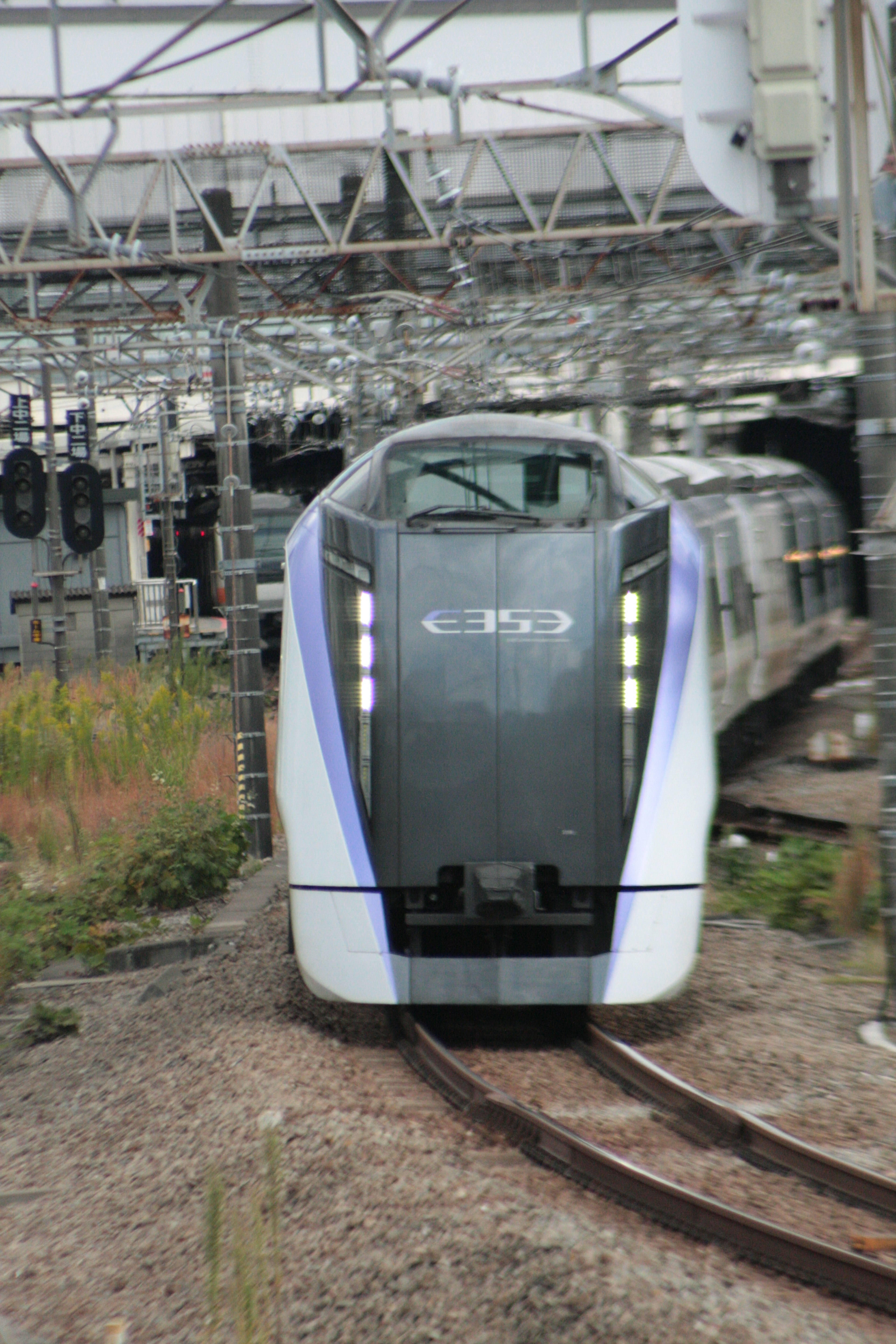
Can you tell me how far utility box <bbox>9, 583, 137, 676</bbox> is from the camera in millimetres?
28969

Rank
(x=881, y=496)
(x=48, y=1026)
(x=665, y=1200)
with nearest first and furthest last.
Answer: (x=665, y=1200), (x=881, y=496), (x=48, y=1026)

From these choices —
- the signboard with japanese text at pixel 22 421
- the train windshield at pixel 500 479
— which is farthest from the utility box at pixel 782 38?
the signboard with japanese text at pixel 22 421

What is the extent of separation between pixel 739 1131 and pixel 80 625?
25797 millimetres

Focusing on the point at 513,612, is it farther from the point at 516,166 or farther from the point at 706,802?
the point at 516,166

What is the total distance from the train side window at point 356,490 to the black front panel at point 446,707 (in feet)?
1.91

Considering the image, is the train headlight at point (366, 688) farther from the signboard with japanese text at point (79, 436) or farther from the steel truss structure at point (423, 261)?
the signboard with japanese text at point (79, 436)

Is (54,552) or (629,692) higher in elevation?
(54,552)

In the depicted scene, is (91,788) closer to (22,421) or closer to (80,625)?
(22,421)

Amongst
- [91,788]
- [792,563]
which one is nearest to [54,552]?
[91,788]

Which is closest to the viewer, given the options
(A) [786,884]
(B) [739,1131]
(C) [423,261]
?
(B) [739,1131]

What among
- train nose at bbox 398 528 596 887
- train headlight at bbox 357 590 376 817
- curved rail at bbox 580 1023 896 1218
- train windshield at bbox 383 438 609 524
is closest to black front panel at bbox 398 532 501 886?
train nose at bbox 398 528 596 887

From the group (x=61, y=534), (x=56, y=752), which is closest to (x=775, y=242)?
(x=56, y=752)

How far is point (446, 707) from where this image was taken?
605 centimetres

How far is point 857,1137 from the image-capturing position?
512cm
